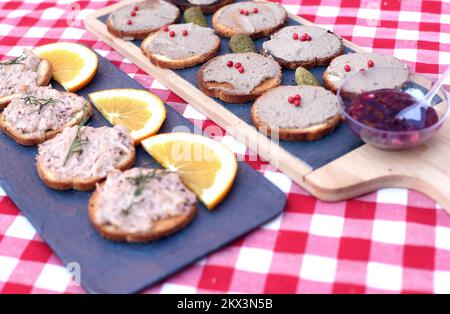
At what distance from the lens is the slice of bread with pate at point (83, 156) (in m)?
3.46

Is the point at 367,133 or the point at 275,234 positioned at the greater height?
the point at 367,133

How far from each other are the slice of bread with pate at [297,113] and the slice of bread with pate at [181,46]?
798 mm

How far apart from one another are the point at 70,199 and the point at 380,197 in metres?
1.76

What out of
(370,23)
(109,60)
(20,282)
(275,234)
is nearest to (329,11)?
(370,23)

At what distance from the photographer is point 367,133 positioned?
3.40m

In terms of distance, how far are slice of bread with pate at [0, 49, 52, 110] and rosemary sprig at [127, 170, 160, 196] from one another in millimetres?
1479

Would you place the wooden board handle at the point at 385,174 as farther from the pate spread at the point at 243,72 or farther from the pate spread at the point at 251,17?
the pate spread at the point at 251,17

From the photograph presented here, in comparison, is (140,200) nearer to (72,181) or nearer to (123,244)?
(123,244)

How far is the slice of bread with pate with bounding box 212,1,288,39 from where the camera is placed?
477cm

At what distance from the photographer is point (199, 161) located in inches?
137

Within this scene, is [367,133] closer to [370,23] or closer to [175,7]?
[370,23]

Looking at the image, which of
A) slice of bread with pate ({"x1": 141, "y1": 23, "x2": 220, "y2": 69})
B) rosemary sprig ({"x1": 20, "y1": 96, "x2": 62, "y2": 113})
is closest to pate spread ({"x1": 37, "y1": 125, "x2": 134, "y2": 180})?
rosemary sprig ({"x1": 20, "y1": 96, "x2": 62, "y2": 113})

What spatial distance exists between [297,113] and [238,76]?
63cm

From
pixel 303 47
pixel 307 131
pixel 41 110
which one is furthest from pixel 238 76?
pixel 41 110
